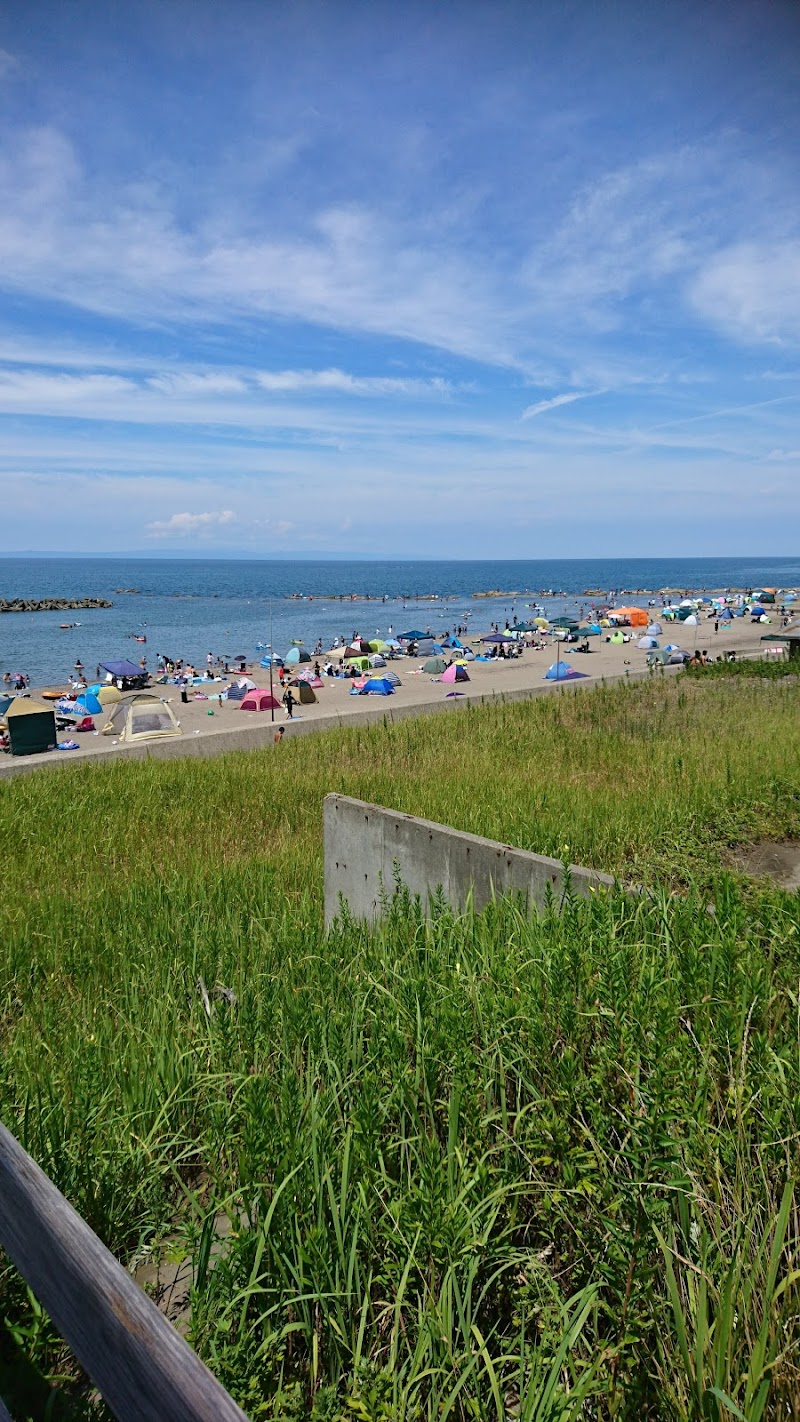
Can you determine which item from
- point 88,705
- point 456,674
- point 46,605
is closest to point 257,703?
point 88,705

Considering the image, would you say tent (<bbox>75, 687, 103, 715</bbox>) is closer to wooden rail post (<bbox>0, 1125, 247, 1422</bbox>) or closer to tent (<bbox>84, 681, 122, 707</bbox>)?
tent (<bbox>84, 681, 122, 707</bbox>)

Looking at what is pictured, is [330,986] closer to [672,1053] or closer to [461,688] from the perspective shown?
[672,1053]

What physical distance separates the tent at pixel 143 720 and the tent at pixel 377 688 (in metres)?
11.3

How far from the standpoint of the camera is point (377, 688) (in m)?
36.3

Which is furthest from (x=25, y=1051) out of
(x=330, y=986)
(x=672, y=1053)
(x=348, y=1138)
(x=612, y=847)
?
(x=612, y=847)

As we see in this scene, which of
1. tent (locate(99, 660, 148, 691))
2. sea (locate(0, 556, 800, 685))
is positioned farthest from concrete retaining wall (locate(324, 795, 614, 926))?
sea (locate(0, 556, 800, 685))

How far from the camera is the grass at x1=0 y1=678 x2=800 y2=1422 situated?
1.95m

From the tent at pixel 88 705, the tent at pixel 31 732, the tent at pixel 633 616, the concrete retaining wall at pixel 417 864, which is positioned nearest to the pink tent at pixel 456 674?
the tent at pixel 88 705

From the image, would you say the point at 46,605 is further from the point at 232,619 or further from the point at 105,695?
the point at 105,695

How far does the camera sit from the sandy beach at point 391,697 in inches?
634

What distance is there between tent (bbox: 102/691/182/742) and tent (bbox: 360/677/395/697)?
1135cm

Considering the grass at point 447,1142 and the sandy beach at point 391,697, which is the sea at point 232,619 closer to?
the sandy beach at point 391,697

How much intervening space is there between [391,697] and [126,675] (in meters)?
15.5

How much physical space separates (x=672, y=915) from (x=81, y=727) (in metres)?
29.2
